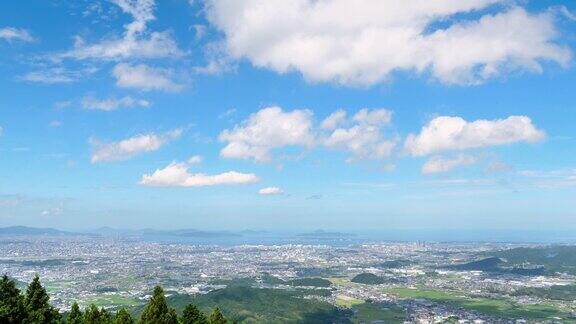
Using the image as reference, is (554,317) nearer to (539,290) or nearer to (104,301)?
(539,290)

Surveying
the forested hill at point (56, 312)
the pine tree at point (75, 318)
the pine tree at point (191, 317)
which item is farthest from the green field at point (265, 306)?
the forested hill at point (56, 312)

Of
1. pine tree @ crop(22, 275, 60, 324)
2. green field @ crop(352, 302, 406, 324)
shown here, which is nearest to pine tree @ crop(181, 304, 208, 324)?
pine tree @ crop(22, 275, 60, 324)

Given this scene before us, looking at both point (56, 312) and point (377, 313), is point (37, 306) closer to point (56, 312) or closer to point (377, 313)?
point (56, 312)

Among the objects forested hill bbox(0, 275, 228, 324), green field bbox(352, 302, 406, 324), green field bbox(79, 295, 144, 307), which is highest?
forested hill bbox(0, 275, 228, 324)

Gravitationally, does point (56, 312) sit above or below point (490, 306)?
above

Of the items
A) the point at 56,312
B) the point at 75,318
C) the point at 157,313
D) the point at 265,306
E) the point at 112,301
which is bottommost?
the point at 265,306

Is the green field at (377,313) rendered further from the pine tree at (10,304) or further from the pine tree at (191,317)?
the pine tree at (10,304)

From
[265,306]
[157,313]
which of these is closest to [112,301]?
[265,306]

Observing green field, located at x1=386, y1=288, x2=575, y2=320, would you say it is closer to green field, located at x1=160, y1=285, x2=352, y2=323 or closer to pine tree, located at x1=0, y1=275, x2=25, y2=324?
green field, located at x1=160, y1=285, x2=352, y2=323
